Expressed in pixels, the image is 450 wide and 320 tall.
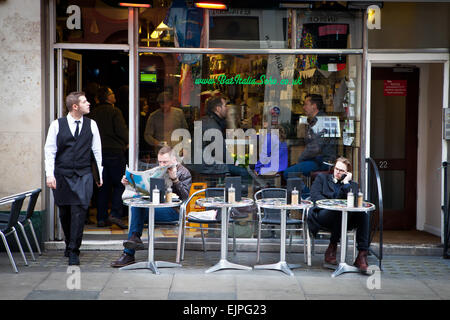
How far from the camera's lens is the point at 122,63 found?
10.5m

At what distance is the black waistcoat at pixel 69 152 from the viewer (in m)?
7.29

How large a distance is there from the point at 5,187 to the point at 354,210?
4.28 meters

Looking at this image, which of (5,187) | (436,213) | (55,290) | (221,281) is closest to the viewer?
(55,290)

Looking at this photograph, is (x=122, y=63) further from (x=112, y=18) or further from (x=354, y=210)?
(x=354, y=210)

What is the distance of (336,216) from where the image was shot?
7.30 m

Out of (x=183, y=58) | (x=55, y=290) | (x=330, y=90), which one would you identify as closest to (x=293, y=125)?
(x=330, y=90)

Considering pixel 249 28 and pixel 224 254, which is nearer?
pixel 224 254

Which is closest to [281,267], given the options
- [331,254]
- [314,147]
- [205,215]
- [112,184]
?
[331,254]

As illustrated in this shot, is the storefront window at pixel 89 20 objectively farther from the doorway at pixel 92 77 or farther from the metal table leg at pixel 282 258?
the metal table leg at pixel 282 258

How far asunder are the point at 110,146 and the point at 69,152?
85.4 inches

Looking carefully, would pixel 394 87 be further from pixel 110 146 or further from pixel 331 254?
pixel 110 146

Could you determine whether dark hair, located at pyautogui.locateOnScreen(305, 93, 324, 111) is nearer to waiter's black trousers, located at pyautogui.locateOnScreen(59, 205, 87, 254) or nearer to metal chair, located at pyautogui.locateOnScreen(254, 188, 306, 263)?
metal chair, located at pyautogui.locateOnScreen(254, 188, 306, 263)

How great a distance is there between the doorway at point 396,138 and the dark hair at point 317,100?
129cm

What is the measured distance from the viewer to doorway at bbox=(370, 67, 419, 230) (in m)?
9.48
